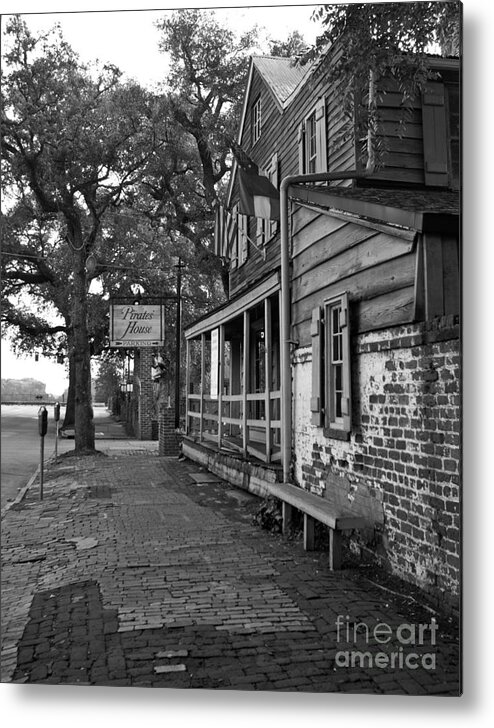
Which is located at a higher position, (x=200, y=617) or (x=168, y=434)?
(x=168, y=434)

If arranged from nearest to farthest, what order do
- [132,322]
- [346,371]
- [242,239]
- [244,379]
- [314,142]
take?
[346,371] → [314,142] → [242,239] → [132,322] → [244,379]

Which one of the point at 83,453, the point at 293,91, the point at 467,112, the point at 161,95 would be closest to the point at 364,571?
the point at 467,112

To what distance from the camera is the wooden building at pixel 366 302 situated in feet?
11.7

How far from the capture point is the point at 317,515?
4.42 metres

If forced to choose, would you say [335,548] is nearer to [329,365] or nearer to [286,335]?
[329,365]

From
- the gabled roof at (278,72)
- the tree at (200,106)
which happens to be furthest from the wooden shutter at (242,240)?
the gabled roof at (278,72)

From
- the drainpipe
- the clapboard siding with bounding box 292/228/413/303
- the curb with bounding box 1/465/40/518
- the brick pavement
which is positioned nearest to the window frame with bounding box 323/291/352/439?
the clapboard siding with bounding box 292/228/413/303

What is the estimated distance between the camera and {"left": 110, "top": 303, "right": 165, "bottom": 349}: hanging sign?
6.82m

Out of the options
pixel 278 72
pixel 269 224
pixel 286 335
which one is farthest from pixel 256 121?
Result: pixel 286 335

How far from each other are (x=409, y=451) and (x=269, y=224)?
12.7ft

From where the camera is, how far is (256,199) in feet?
20.0

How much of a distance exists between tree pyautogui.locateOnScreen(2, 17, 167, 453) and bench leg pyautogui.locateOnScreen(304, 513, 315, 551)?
96.5 inches

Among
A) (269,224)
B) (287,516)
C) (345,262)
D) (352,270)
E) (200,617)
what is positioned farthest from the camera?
(269,224)

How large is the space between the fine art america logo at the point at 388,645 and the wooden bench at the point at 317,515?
2.98 feet
